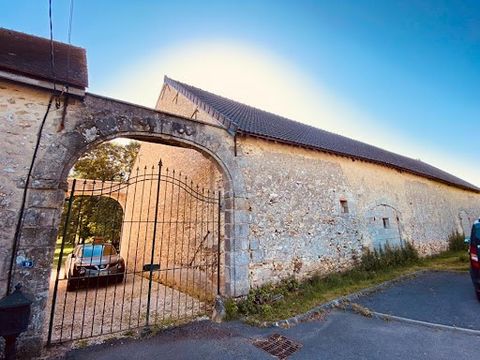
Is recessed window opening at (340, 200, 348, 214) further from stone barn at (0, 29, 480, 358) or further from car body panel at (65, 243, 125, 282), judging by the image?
car body panel at (65, 243, 125, 282)

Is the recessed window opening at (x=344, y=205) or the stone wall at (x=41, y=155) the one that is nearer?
the stone wall at (x=41, y=155)

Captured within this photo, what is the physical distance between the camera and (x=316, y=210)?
280 inches

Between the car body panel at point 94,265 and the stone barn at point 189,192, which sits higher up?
the stone barn at point 189,192

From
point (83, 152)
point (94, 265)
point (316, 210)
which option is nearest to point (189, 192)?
point (83, 152)

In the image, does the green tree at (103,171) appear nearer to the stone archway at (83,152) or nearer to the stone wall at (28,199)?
the stone archway at (83,152)

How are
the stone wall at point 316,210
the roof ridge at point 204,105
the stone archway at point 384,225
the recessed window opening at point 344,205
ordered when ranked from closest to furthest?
the roof ridge at point 204,105 < the stone wall at point 316,210 < the recessed window opening at point 344,205 < the stone archway at point 384,225

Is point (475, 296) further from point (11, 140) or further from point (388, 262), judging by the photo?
point (11, 140)

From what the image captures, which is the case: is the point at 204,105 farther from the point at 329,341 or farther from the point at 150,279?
the point at 329,341

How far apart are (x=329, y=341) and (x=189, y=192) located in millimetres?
4265

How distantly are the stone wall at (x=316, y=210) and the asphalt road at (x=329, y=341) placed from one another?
1.52 meters

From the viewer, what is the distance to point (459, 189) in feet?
52.8

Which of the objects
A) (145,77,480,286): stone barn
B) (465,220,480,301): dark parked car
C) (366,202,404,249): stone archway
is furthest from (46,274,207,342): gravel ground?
(366,202,404,249): stone archway

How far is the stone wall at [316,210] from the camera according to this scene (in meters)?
5.95

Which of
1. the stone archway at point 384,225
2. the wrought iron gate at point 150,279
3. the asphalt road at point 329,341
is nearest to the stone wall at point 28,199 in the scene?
the wrought iron gate at point 150,279
